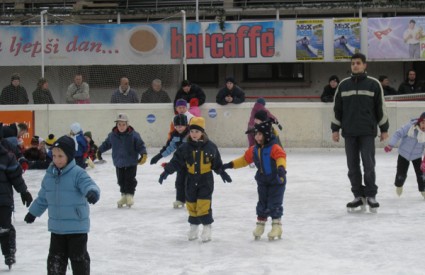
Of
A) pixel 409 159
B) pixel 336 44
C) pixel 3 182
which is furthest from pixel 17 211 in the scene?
pixel 336 44

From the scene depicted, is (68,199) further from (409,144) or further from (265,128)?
(409,144)

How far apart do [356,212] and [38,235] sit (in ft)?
11.3

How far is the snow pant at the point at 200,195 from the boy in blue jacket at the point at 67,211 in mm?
2148

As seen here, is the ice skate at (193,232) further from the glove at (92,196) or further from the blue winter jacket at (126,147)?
the glove at (92,196)

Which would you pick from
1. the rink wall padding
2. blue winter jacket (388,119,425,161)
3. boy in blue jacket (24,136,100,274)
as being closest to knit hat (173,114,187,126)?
blue winter jacket (388,119,425,161)

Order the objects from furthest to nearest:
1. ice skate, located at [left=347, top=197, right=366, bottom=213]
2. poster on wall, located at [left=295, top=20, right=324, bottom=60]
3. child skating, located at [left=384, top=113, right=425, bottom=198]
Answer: poster on wall, located at [left=295, top=20, right=324, bottom=60] → child skating, located at [left=384, top=113, right=425, bottom=198] → ice skate, located at [left=347, top=197, right=366, bottom=213]

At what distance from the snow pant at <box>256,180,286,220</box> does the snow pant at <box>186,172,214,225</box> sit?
1.55ft

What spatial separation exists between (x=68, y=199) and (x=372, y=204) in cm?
441

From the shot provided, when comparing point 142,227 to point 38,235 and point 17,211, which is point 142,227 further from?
point 17,211

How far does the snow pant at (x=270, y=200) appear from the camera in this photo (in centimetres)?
798

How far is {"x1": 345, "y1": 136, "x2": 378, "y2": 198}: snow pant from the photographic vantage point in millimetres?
9438

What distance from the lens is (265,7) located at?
21.4m

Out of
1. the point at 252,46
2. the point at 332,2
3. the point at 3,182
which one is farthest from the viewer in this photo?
the point at 332,2

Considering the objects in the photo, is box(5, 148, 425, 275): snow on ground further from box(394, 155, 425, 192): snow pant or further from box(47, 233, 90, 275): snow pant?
box(47, 233, 90, 275): snow pant
